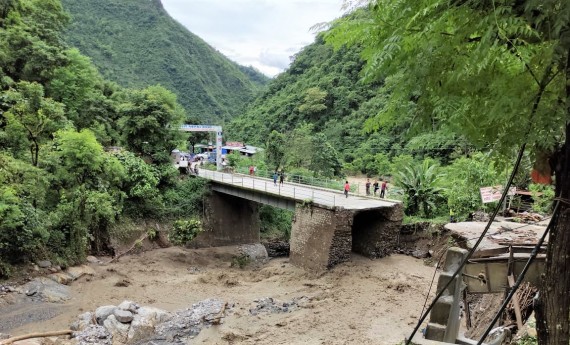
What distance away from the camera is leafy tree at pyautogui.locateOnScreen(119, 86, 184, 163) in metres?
26.2

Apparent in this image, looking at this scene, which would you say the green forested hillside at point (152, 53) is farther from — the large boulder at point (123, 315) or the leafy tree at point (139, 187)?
the large boulder at point (123, 315)

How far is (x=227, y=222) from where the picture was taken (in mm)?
29438

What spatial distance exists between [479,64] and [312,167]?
35.9 m

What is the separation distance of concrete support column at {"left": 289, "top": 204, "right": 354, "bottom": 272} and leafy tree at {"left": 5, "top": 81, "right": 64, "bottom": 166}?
13.4 m

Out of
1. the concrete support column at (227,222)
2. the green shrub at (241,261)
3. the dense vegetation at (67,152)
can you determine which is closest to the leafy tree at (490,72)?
the dense vegetation at (67,152)

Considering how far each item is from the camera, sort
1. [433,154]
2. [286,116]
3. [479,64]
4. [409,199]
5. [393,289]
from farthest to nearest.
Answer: [286,116], [433,154], [409,199], [393,289], [479,64]

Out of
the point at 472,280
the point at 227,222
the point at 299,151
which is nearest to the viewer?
the point at 472,280

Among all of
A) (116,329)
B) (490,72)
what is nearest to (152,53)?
(116,329)

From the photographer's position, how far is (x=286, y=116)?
202ft

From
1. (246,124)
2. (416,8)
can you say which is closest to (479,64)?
(416,8)

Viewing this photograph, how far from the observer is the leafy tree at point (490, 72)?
8.32ft

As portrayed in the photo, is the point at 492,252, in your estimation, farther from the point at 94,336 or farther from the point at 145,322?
the point at 94,336

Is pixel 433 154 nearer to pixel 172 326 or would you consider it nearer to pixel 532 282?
pixel 172 326

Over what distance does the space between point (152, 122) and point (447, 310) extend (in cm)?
2459
